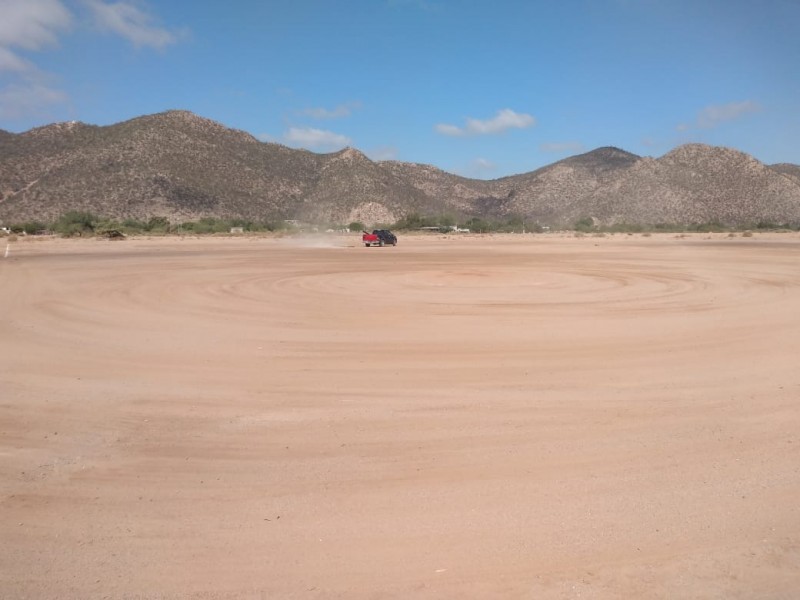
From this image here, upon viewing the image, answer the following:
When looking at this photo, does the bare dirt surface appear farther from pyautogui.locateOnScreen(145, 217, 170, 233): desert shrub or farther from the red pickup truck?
pyautogui.locateOnScreen(145, 217, 170, 233): desert shrub

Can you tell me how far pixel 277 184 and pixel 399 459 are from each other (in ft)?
364

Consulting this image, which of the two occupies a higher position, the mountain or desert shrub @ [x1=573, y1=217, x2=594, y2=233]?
the mountain

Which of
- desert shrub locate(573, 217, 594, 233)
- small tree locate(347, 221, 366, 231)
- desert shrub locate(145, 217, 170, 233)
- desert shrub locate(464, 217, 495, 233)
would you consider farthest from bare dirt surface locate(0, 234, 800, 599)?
small tree locate(347, 221, 366, 231)

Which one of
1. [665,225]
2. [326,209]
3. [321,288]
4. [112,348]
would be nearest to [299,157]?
[326,209]

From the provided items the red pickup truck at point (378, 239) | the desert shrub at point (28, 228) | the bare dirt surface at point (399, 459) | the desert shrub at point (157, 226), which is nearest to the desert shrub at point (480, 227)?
the desert shrub at point (157, 226)

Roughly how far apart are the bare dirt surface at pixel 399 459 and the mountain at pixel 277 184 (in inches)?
3469

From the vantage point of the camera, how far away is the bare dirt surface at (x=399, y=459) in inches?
188

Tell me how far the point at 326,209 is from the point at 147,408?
10875cm

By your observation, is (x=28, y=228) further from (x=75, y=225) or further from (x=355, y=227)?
(x=355, y=227)

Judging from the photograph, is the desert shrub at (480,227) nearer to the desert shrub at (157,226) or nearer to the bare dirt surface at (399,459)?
the desert shrub at (157,226)

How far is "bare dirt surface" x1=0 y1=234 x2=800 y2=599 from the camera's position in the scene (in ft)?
15.7

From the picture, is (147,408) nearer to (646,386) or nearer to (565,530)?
(565,530)

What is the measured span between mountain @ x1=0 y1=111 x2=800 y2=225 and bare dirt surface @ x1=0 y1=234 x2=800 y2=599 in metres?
88.1

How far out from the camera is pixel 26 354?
39.6 ft
